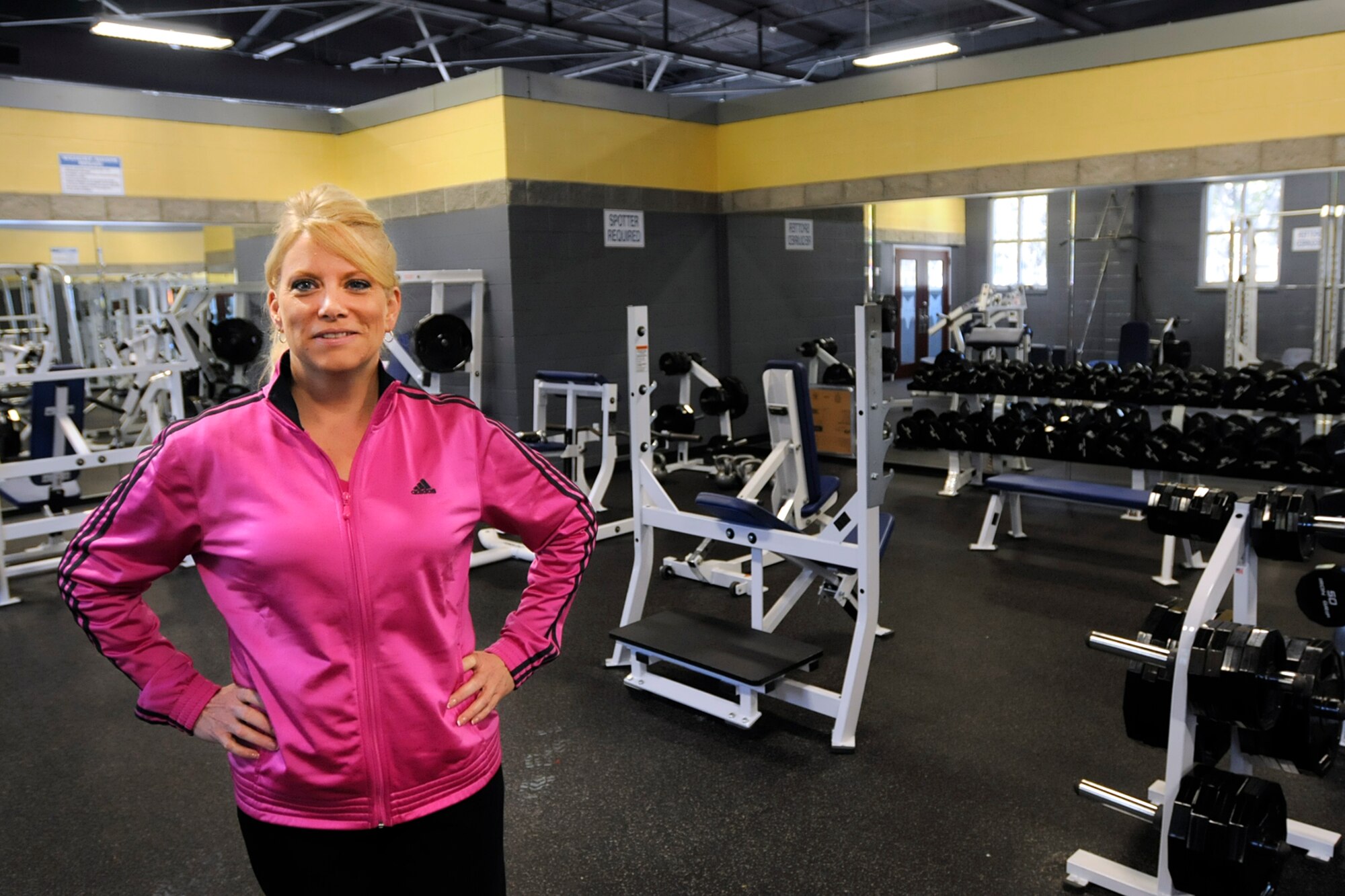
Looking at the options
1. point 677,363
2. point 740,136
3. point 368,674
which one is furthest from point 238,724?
point 740,136

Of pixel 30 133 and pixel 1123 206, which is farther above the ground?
pixel 30 133

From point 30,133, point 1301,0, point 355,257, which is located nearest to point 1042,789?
point 355,257

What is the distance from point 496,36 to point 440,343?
181 inches

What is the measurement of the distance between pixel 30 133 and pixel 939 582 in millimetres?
5964

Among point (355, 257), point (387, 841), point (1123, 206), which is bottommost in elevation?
point (387, 841)

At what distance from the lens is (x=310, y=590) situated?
95 centimetres

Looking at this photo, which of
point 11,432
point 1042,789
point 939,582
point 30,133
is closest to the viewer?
point 1042,789

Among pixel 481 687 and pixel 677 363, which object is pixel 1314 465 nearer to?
pixel 677 363

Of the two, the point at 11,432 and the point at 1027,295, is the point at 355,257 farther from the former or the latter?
the point at 1027,295

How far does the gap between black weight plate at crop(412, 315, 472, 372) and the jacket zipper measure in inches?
165

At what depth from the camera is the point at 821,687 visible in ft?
9.89

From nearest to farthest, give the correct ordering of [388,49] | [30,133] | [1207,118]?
[1207,118]
[30,133]
[388,49]

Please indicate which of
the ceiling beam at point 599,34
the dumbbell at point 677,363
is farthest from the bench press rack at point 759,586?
the ceiling beam at point 599,34

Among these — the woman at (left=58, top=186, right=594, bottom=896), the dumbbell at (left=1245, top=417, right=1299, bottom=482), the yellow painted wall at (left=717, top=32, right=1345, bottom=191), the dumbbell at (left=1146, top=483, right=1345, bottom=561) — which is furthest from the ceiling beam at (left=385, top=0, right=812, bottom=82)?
the woman at (left=58, top=186, right=594, bottom=896)
